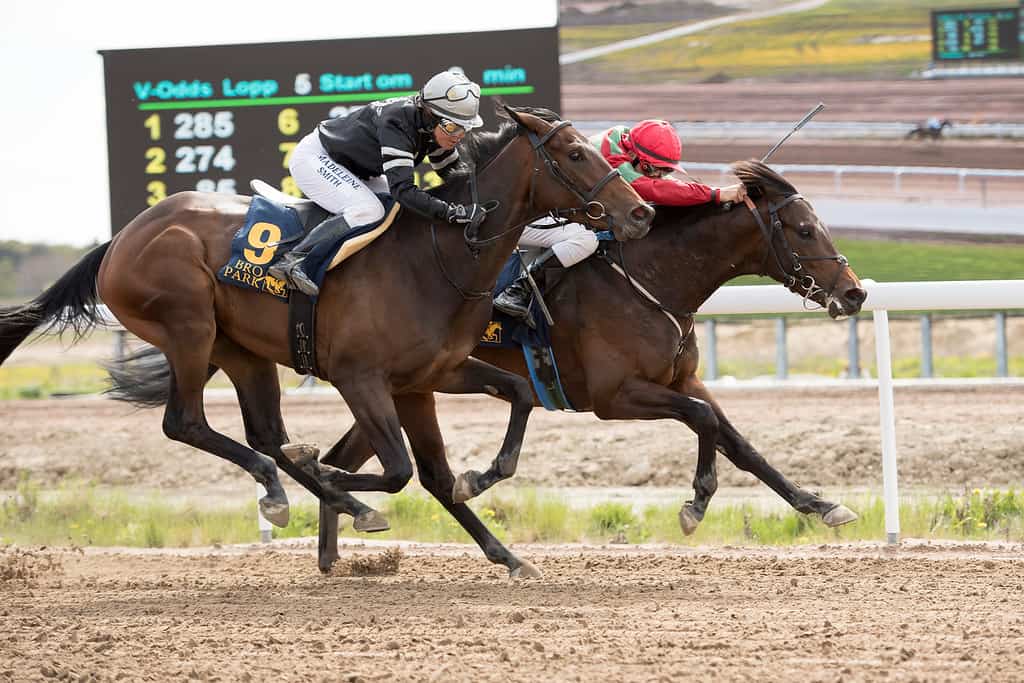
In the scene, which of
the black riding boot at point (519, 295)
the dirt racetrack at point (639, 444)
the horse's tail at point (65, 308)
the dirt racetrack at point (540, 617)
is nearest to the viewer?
the dirt racetrack at point (540, 617)

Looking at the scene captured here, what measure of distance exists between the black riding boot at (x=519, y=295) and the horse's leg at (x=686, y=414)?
0.56 meters

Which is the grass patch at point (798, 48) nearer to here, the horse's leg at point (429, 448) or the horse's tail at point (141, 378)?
the horse's tail at point (141, 378)

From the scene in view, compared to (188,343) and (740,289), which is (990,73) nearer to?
(740,289)

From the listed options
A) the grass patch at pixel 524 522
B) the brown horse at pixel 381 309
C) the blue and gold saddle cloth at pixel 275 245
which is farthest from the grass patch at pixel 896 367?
the blue and gold saddle cloth at pixel 275 245

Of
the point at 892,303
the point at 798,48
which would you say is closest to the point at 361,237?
the point at 892,303

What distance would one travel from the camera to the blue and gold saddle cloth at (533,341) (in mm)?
6172

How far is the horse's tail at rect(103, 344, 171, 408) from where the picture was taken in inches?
270

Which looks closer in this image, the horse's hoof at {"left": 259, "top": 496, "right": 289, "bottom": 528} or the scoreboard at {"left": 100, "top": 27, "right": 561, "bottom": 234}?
the horse's hoof at {"left": 259, "top": 496, "right": 289, "bottom": 528}

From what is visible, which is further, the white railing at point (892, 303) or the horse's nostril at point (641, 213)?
the white railing at point (892, 303)

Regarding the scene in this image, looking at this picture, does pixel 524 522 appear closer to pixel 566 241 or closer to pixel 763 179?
pixel 566 241

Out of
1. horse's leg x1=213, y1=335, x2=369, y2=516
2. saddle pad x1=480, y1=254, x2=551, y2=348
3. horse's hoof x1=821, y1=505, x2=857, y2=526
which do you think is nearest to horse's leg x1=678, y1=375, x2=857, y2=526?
horse's hoof x1=821, y1=505, x2=857, y2=526

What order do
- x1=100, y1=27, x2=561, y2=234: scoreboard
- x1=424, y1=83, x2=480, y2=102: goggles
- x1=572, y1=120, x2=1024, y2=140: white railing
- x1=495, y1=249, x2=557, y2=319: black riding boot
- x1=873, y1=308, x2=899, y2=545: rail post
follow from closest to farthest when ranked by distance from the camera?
x1=424, y1=83, x2=480, y2=102: goggles
x1=495, y1=249, x2=557, y2=319: black riding boot
x1=873, y1=308, x2=899, y2=545: rail post
x1=100, y1=27, x2=561, y2=234: scoreboard
x1=572, y1=120, x2=1024, y2=140: white railing

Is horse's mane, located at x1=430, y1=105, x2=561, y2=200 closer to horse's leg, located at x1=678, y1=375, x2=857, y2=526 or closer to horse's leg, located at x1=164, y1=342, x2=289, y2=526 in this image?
horse's leg, located at x1=164, y1=342, x2=289, y2=526

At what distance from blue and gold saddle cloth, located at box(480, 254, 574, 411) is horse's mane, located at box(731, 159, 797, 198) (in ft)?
3.49
